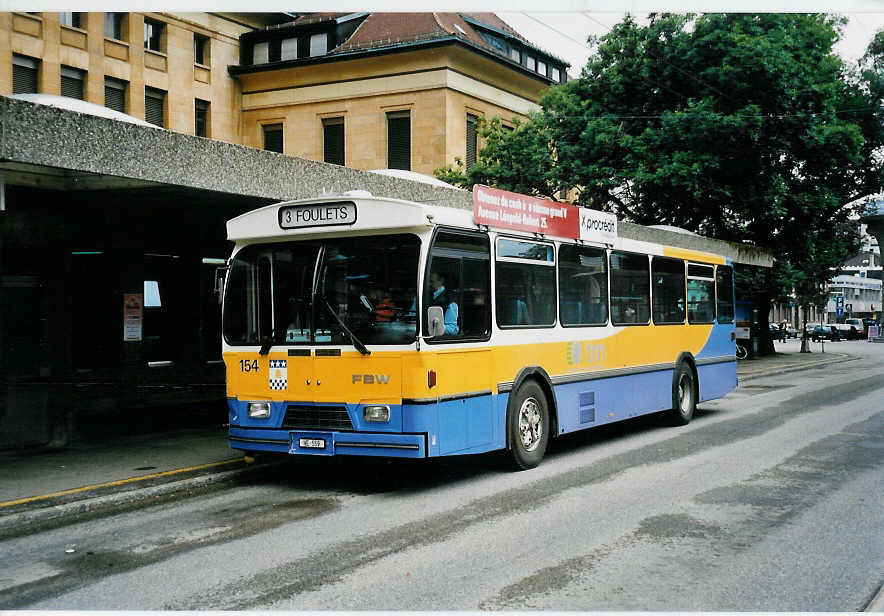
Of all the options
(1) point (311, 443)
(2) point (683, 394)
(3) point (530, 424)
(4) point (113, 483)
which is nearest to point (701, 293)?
(2) point (683, 394)

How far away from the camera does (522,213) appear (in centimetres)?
1030

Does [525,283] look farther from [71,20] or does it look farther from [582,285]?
[71,20]

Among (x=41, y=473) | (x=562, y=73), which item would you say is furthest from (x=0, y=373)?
(x=562, y=73)

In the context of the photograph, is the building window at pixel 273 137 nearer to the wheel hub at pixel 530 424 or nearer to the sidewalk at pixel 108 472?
the sidewalk at pixel 108 472

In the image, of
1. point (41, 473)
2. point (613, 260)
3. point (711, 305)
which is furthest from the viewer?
point (711, 305)

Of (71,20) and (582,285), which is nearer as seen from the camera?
(582,285)

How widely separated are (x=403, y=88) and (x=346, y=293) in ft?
100

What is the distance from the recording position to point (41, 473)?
9609 mm

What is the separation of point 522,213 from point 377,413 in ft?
10.1

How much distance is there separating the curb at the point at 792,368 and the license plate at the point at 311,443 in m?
18.4

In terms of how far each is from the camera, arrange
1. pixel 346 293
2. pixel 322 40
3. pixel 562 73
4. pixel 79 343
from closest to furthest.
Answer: pixel 346 293
pixel 79 343
pixel 322 40
pixel 562 73

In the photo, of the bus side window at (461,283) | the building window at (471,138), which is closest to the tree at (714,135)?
the building window at (471,138)

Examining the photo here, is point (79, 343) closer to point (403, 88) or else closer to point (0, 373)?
point (0, 373)

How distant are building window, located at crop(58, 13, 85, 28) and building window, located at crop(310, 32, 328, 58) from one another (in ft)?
34.0
